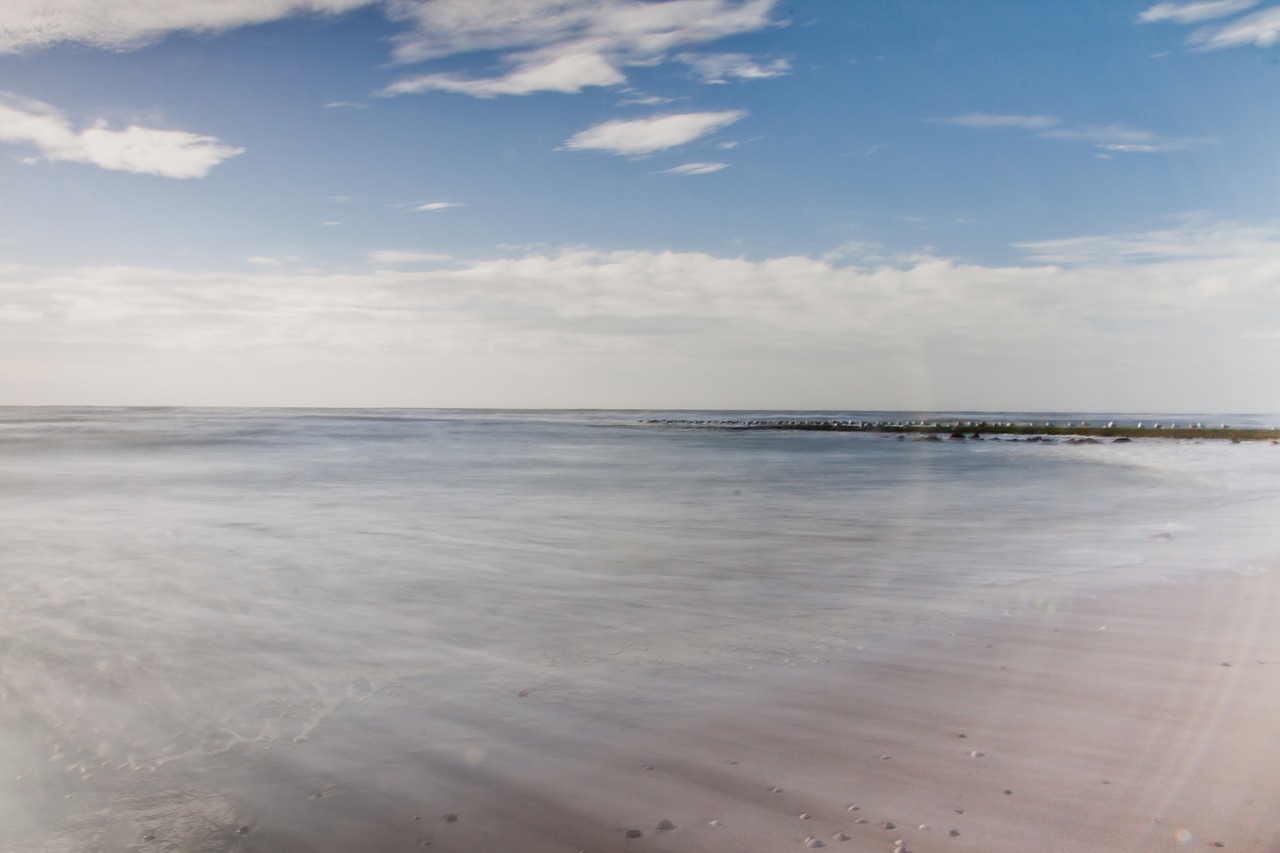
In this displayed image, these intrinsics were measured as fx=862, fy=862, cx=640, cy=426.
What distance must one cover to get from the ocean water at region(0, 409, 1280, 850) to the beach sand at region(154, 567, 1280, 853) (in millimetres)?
82

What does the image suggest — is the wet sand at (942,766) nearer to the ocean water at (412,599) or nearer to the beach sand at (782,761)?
the beach sand at (782,761)

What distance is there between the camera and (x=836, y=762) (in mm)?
4109

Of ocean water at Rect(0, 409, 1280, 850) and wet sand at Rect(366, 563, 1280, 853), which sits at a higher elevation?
wet sand at Rect(366, 563, 1280, 853)

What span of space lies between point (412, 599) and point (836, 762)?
520 cm

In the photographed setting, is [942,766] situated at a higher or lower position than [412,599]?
higher

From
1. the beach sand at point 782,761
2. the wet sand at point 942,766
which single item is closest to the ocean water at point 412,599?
the beach sand at point 782,761

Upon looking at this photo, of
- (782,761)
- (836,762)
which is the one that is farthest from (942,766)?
(782,761)

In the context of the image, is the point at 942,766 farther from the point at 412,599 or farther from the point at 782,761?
the point at 412,599

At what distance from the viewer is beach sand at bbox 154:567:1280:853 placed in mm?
A: 3494

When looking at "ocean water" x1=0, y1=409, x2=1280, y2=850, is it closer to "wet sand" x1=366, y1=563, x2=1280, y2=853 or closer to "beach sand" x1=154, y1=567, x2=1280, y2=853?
"beach sand" x1=154, y1=567, x2=1280, y2=853

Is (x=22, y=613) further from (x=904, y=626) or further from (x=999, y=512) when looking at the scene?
(x=999, y=512)

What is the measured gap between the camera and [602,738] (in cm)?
455

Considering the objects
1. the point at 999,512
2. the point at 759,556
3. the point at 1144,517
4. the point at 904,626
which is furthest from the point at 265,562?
the point at 1144,517

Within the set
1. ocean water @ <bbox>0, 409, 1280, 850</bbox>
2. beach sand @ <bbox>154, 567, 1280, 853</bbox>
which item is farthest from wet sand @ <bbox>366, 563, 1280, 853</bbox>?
ocean water @ <bbox>0, 409, 1280, 850</bbox>
